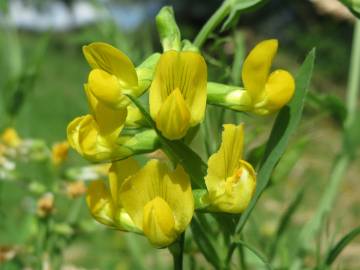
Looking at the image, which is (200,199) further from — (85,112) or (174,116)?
(85,112)

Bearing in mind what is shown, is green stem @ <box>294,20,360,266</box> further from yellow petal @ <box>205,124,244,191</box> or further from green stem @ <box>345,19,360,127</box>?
yellow petal @ <box>205,124,244,191</box>

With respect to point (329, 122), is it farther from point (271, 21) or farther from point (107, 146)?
point (107, 146)

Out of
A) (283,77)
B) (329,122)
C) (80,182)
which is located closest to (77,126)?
(283,77)

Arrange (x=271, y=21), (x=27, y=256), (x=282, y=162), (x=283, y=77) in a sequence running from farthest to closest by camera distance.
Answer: (x=271, y=21) < (x=27, y=256) < (x=282, y=162) < (x=283, y=77)

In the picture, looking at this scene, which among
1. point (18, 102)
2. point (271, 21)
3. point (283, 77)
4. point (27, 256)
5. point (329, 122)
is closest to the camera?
point (283, 77)

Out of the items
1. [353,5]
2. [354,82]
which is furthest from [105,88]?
[354,82]

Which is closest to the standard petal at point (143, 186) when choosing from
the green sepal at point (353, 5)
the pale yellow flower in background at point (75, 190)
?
the green sepal at point (353, 5)
